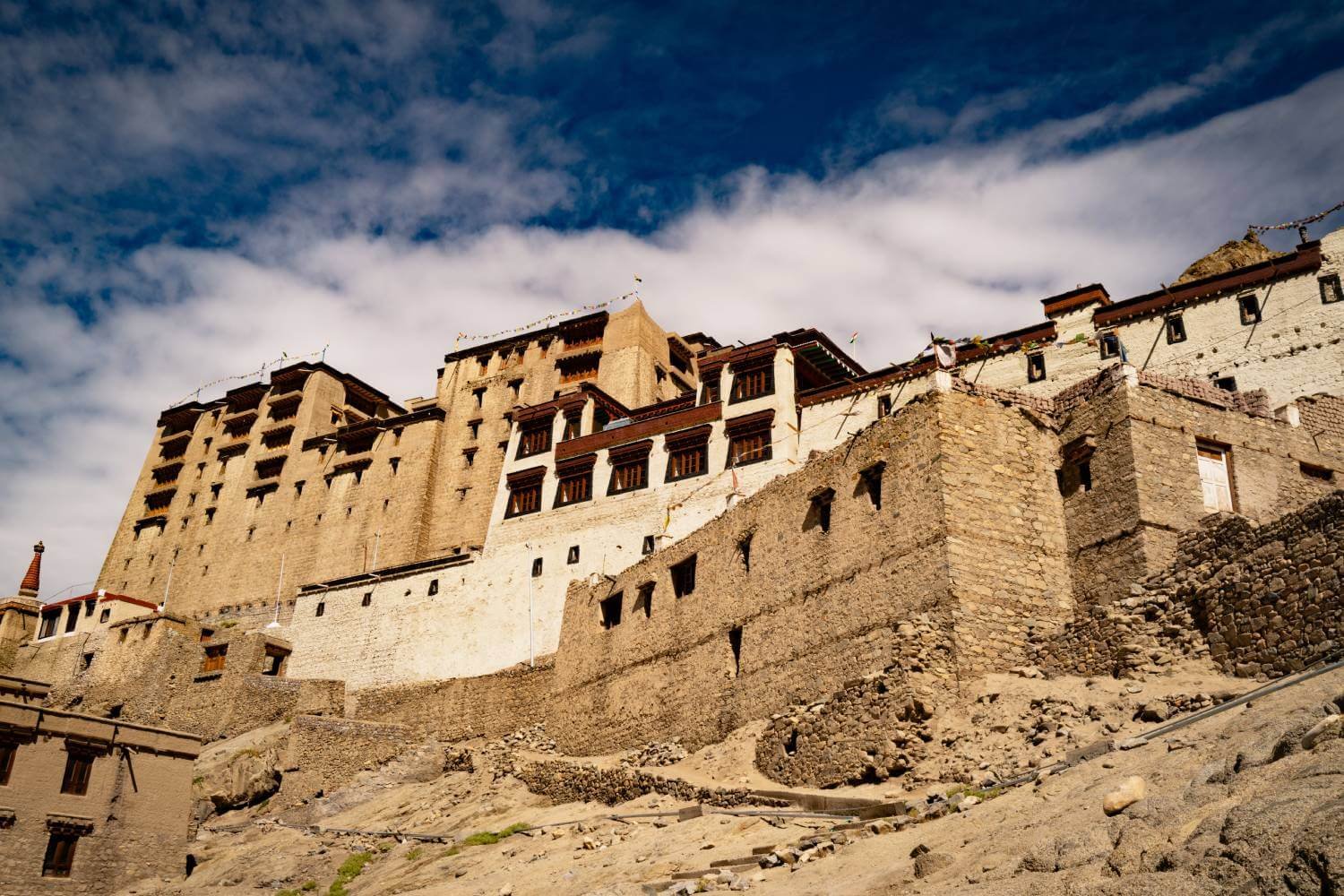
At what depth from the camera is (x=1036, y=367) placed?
3891 cm

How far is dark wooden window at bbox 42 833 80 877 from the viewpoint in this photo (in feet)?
86.2

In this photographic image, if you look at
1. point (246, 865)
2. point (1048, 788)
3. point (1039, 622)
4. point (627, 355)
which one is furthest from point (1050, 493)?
point (627, 355)

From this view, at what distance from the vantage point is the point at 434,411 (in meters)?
60.3

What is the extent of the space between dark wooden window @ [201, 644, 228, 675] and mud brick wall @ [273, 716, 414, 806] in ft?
40.0

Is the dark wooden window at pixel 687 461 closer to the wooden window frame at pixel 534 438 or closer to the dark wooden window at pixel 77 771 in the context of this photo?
the wooden window frame at pixel 534 438

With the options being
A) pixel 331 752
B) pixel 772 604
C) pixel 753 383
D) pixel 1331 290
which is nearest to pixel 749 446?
pixel 753 383

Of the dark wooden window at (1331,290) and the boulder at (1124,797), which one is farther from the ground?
the dark wooden window at (1331,290)

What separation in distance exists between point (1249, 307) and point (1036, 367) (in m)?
6.76

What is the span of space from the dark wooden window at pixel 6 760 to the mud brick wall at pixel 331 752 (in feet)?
29.0

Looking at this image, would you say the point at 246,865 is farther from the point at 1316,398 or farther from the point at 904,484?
the point at 1316,398

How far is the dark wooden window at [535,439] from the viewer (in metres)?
46.6

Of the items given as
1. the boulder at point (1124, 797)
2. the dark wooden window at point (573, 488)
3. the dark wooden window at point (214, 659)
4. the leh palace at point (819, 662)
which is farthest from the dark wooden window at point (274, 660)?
the boulder at point (1124, 797)

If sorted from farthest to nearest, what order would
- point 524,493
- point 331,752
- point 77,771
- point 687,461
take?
1. point 524,493
2. point 687,461
3. point 331,752
4. point 77,771

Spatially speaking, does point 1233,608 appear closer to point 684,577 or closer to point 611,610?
point 684,577
